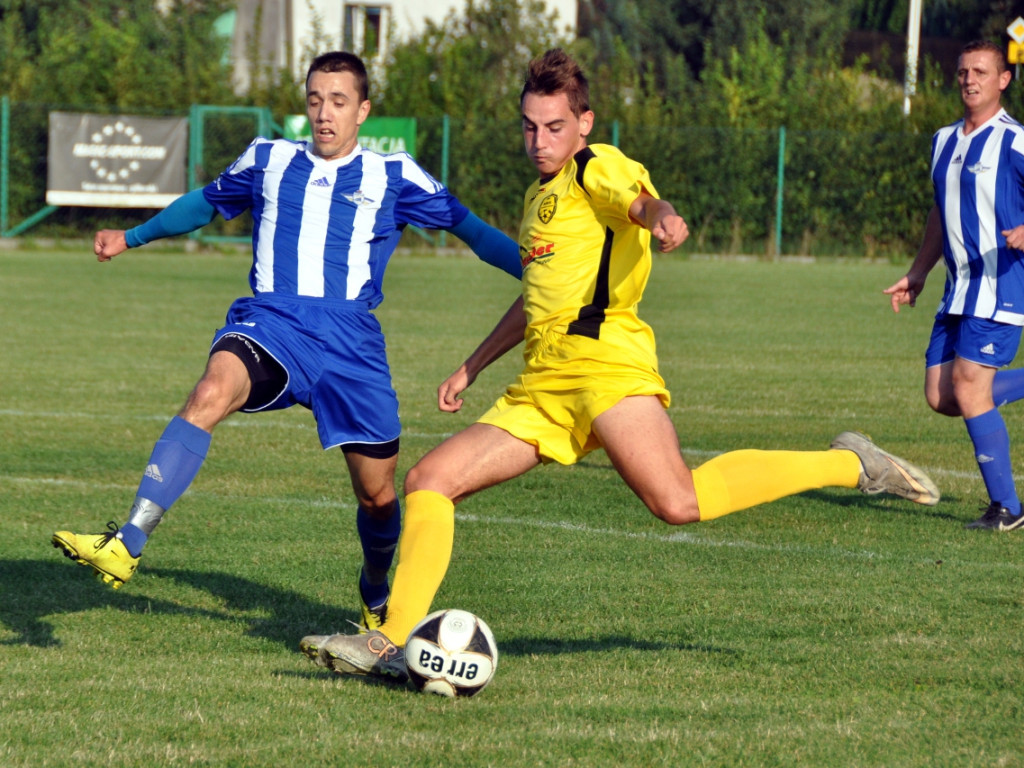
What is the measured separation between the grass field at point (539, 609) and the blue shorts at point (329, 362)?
2.55 feet

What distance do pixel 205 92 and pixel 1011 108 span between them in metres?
16.3

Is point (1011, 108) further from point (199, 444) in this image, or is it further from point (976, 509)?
point (199, 444)

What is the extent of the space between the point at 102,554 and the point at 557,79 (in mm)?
1976

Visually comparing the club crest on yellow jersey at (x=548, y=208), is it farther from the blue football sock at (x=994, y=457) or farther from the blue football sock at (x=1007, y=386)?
the blue football sock at (x=1007, y=386)

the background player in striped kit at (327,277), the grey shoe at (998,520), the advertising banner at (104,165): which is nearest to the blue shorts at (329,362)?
the background player in striped kit at (327,277)

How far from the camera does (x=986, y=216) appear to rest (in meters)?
6.98

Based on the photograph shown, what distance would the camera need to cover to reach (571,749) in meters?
3.72

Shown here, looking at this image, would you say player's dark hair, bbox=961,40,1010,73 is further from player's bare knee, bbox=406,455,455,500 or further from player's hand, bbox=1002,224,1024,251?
player's bare knee, bbox=406,455,455,500

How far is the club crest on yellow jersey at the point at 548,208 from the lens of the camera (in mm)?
4594

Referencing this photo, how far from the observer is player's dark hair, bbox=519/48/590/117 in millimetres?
4477

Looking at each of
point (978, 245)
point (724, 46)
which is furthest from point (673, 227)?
point (724, 46)

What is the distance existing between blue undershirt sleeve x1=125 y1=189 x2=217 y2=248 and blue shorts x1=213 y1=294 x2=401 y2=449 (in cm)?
44

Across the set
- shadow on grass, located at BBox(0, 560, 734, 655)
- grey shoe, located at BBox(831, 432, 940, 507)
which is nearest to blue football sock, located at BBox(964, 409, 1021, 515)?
grey shoe, located at BBox(831, 432, 940, 507)

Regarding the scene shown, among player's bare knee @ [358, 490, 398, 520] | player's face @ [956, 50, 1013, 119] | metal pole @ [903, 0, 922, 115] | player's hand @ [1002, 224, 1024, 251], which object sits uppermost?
metal pole @ [903, 0, 922, 115]
